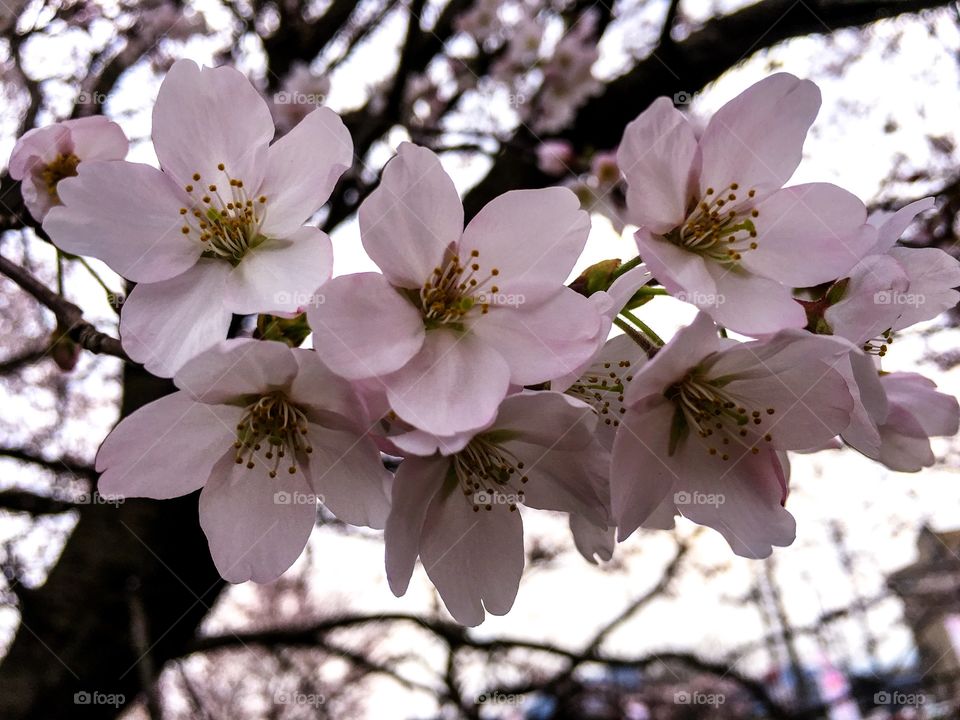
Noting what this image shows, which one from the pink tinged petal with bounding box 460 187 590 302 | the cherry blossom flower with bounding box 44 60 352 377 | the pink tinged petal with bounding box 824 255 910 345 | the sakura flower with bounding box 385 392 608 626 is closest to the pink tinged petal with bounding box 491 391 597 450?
the sakura flower with bounding box 385 392 608 626

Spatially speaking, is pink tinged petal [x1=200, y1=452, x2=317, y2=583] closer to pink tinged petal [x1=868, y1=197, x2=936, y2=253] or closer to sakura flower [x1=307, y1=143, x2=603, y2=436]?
sakura flower [x1=307, y1=143, x2=603, y2=436]

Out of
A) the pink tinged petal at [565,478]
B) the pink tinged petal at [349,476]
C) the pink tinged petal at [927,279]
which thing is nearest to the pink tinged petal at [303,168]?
the pink tinged petal at [349,476]

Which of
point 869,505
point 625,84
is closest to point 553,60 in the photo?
point 625,84

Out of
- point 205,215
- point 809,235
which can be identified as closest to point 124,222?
point 205,215

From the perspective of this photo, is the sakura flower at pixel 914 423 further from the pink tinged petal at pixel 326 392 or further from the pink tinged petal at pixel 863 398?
the pink tinged petal at pixel 326 392

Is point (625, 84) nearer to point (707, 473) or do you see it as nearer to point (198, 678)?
point (707, 473)
